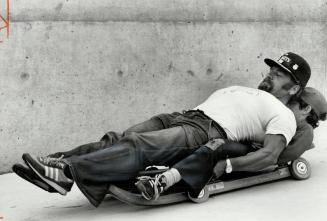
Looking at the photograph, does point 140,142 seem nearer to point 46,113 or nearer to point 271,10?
point 46,113

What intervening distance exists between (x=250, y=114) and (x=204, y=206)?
87 cm

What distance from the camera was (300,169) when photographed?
14.6 ft

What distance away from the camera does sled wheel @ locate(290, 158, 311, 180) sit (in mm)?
4426

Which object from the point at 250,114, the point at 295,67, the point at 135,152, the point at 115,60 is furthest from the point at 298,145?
the point at 115,60

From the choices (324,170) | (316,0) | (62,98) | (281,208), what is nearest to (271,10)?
(316,0)

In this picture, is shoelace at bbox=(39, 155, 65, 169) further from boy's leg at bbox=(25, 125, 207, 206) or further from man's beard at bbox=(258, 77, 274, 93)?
man's beard at bbox=(258, 77, 274, 93)

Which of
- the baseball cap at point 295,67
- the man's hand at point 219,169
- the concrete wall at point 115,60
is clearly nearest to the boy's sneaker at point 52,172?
the man's hand at point 219,169

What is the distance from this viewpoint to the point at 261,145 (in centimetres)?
433

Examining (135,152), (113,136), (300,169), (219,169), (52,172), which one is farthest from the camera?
(300,169)

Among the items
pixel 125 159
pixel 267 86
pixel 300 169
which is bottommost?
pixel 300 169

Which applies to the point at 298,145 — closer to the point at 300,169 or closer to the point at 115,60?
the point at 300,169

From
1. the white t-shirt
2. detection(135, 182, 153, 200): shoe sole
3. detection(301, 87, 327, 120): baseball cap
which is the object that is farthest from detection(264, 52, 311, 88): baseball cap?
detection(135, 182, 153, 200): shoe sole

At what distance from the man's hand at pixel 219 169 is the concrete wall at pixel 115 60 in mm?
1615

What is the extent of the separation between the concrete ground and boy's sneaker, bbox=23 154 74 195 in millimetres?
256
